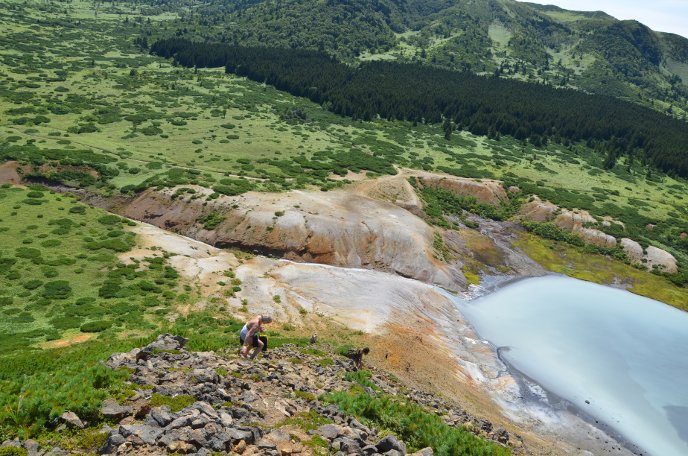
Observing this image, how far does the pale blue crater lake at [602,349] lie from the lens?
41.0 metres

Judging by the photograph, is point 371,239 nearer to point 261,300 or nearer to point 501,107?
point 261,300

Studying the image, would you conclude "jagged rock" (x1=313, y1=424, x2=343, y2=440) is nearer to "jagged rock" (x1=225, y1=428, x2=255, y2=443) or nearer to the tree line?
"jagged rock" (x1=225, y1=428, x2=255, y2=443)

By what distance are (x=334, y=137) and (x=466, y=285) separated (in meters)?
63.3

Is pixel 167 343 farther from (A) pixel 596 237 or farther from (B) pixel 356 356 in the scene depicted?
(A) pixel 596 237

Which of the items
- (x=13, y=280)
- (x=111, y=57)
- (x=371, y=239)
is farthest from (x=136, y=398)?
(x=111, y=57)

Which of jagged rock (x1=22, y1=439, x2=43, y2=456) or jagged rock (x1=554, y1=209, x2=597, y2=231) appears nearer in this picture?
jagged rock (x1=22, y1=439, x2=43, y2=456)

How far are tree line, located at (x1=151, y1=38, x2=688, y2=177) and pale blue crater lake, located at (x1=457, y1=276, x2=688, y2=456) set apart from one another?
77.9 metres

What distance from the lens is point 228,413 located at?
57.8ft

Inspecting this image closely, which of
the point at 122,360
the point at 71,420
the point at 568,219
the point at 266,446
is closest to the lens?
the point at 71,420

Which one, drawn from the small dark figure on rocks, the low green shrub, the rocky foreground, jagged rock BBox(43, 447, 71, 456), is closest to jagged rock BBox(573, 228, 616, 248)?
the small dark figure on rocks

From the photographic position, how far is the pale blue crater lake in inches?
Result: 1615

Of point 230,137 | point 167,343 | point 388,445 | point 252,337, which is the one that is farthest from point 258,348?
point 230,137

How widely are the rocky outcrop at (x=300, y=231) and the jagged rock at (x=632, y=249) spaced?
3665 centimetres

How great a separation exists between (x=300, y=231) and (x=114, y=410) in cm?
4597
